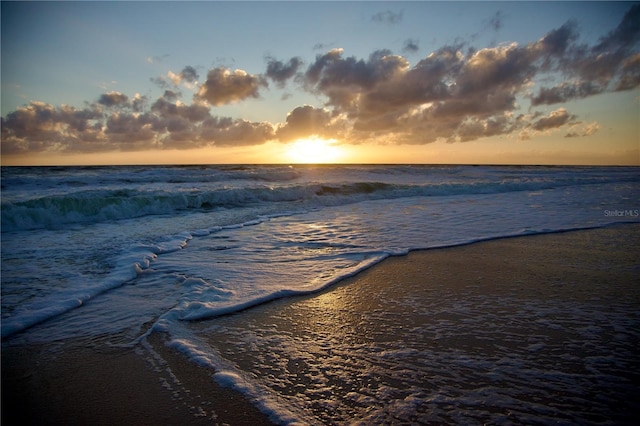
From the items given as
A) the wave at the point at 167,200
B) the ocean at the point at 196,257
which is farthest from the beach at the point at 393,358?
the wave at the point at 167,200

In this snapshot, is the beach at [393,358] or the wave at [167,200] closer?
the beach at [393,358]

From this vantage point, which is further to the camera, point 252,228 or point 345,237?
point 252,228

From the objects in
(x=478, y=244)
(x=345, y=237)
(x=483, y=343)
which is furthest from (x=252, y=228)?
(x=483, y=343)

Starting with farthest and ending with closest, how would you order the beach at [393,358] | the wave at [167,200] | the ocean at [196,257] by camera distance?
1. the wave at [167,200]
2. the ocean at [196,257]
3. the beach at [393,358]

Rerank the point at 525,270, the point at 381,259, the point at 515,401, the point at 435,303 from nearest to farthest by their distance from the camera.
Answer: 1. the point at 515,401
2. the point at 435,303
3. the point at 525,270
4. the point at 381,259

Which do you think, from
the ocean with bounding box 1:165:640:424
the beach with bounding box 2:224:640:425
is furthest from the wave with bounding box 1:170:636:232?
the beach with bounding box 2:224:640:425

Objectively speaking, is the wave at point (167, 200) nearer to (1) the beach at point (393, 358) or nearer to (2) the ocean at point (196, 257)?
(2) the ocean at point (196, 257)

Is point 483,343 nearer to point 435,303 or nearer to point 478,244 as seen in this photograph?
point 435,303

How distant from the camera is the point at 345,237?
760cm

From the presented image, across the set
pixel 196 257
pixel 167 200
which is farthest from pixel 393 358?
pixel 167 200

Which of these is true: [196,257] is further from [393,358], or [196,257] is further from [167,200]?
[167,200]

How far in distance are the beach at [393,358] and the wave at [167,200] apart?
932 cm

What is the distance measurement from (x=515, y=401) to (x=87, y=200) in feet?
45.2

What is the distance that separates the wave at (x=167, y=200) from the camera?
10.5 m
